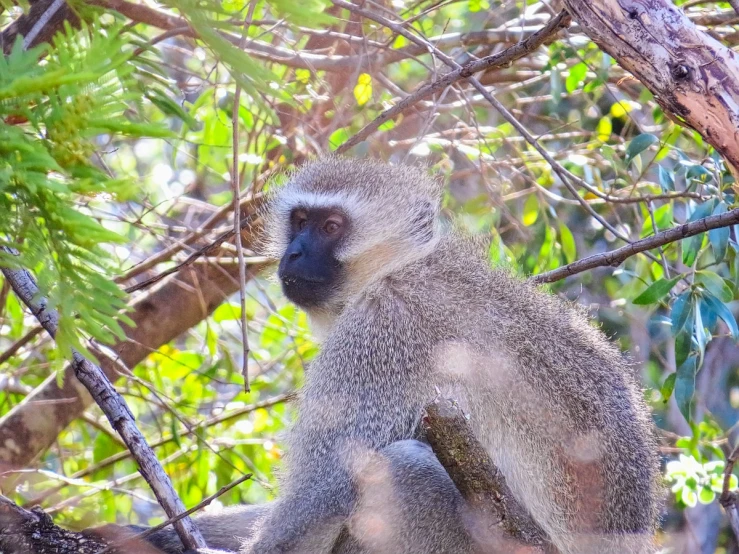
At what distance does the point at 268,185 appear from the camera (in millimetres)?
4734

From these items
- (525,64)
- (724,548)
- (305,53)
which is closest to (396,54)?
(305,53)

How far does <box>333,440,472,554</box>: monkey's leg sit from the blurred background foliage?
0.76 m

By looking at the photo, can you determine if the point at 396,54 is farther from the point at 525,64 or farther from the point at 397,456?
the point at 397,456

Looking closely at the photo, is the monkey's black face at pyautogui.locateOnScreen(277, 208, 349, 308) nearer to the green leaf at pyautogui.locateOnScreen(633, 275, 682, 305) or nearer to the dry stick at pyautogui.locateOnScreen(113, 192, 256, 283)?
the dry stick at pyautogui.locateOnScreen(113, 192, 256, 283)

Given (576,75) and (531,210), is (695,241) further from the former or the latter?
(531,210)

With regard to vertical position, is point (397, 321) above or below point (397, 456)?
above

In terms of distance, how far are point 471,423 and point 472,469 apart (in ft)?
2.30

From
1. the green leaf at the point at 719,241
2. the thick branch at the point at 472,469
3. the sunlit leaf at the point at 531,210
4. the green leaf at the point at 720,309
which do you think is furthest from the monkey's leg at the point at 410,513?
the sunlit leaf at the point at 531,210

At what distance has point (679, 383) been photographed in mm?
3568

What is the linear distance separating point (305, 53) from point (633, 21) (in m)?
2.45

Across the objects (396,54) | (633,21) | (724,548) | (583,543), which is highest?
(633,21)

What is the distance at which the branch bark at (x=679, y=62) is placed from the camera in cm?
254

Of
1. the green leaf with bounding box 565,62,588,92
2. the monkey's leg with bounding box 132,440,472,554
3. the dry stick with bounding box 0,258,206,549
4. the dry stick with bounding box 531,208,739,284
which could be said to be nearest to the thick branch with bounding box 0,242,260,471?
the dry stick with bounding box 0,258,206,549

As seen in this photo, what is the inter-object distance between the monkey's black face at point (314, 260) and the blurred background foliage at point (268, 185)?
1.37 ft
